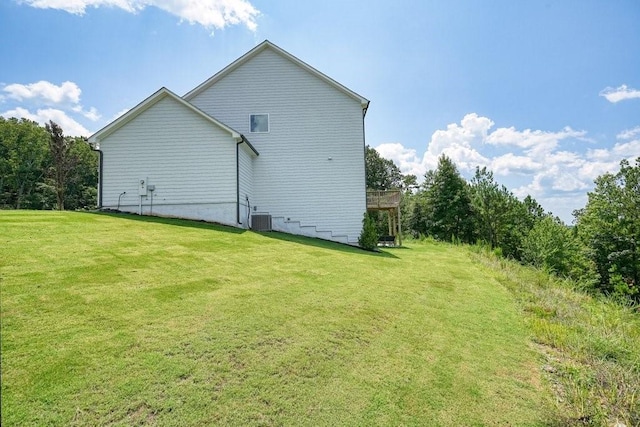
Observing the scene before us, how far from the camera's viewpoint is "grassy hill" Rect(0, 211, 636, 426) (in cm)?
262

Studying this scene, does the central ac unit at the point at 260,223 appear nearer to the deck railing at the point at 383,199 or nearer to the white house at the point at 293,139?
the white house at the point at 293,139

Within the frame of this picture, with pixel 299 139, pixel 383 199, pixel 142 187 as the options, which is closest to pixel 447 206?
pixel 383 199

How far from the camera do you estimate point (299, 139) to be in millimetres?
16484

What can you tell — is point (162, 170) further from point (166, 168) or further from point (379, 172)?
point (379, 172)

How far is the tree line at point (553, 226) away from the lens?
802 inches

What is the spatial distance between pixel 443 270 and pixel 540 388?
6293 millimetres

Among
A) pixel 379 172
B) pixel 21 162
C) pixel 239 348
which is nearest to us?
pixel 239 348

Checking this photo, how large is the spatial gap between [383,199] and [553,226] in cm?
1021

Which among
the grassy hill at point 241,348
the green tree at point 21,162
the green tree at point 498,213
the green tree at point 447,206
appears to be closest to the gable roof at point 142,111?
the grassy hill at point 241,348

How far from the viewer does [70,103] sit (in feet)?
68.9

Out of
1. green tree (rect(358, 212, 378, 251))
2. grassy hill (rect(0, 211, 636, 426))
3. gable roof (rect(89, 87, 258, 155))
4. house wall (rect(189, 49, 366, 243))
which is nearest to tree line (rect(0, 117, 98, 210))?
gable roof (rect(89, 87, 258, 155))

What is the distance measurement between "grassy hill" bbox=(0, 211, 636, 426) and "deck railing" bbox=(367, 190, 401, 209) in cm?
1314

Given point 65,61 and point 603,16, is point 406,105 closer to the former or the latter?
point 603,16

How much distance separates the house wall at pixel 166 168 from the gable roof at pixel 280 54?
11.5 feet
